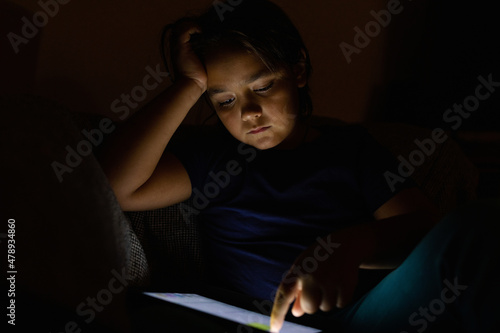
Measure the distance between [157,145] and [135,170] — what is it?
71mm

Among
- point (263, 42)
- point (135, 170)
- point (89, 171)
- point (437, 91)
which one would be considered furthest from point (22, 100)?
point (437, 91)

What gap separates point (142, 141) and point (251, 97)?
254mm

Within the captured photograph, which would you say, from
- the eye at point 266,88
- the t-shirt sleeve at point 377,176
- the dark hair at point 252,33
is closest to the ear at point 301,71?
the dark hair at point 252,33

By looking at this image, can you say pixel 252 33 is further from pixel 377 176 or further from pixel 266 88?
pixel 377 176

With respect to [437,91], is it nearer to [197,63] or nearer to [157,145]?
[197,63]

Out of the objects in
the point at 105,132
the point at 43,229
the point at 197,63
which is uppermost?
the point at 197,63

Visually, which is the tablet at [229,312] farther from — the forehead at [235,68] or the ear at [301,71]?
the ear at [301,71]

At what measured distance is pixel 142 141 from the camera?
870 mm

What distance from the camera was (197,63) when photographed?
3.11 ft

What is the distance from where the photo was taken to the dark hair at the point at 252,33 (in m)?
0.92

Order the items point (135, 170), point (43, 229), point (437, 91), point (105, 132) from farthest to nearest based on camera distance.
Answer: point (437, 91), point (105, 132), point (135, 170), point (43, 229)

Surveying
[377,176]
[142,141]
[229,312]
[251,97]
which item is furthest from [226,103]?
[229,312]

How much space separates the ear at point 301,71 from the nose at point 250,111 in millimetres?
185

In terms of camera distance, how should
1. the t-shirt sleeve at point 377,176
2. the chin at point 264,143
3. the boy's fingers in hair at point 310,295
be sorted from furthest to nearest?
the chin at point 264,143, the t-shirt sleeve at point 377,176, the boy's fingers in hair at point 310,295
